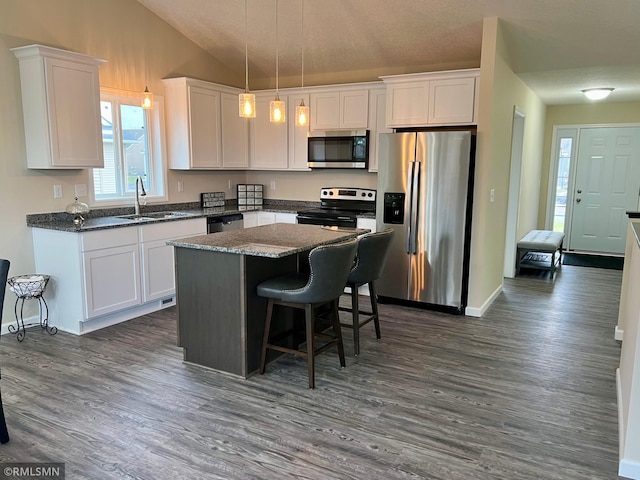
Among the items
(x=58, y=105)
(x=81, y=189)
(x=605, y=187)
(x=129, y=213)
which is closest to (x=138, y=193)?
(x=129, y=213)

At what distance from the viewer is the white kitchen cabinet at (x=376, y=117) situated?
5.35 meters

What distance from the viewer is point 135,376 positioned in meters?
3.29

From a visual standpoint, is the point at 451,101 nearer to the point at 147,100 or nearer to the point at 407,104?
the point at 407,104

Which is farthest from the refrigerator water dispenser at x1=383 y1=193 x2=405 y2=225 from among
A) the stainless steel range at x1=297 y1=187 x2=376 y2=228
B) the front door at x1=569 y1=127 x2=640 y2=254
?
the front door at x1=569 y1=127 x2=640 y2=254

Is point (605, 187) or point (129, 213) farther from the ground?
point (605, 187)

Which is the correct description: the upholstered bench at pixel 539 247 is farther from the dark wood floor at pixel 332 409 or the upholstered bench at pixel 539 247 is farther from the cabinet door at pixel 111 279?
the cabinet door at pixel 111 279

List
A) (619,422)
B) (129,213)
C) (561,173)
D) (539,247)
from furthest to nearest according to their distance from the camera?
(561,173) → (539,247) → (129,213) → (619,422)

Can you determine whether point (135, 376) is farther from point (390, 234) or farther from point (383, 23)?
point (383, 23)

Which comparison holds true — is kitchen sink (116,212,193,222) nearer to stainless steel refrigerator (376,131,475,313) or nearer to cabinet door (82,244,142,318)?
cabinet door (82,244,142,318)

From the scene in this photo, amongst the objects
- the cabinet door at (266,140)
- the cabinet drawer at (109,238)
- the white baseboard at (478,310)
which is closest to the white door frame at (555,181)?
the white baseboard at (478,310)

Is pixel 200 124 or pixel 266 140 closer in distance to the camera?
pixel 200 124

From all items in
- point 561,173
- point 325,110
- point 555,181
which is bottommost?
point 555,181

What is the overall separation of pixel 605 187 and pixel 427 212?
4.82 metres

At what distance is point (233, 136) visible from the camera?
601 cm
